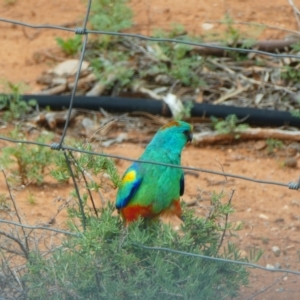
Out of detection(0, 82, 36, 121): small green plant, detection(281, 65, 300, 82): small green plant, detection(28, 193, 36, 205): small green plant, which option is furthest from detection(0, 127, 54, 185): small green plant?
detection(281, 65, 300, 82): small green plant

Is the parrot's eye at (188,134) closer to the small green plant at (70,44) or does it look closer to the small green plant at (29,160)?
the small green plant at (29,160)

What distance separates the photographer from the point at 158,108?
20.5ft

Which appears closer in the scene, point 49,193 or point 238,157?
point 49,193

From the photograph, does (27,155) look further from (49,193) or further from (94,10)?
(94,10)

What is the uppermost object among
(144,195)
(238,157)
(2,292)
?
(144,195)

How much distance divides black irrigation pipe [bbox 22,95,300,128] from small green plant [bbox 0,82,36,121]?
0.29 ft

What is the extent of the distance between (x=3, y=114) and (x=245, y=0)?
272cm

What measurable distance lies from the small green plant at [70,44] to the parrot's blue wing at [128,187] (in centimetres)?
306

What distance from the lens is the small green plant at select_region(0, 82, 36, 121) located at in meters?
6.12

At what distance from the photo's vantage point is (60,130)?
6.15 m

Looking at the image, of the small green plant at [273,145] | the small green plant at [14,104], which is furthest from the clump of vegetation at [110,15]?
the small green plant at [273,145]

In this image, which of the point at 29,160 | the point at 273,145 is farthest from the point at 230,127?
the point at 29,160

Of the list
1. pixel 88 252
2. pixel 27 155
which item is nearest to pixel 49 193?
pixel 27 155

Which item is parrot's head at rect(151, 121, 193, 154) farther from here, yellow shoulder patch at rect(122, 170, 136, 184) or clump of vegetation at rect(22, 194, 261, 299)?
clump of vegetation at rect(22, 194, 261, 299)
